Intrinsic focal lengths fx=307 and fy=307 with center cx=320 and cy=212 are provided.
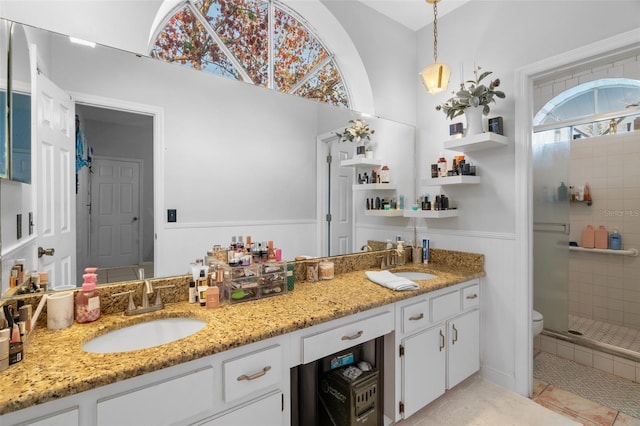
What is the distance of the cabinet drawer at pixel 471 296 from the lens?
2.14 metres

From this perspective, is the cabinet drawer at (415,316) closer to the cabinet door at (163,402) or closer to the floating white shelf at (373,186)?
the floating white shelf at (373,186)

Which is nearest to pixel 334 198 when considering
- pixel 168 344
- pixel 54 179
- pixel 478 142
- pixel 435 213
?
pixel 435 213

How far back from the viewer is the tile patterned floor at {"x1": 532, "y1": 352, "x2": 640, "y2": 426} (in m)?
1.90

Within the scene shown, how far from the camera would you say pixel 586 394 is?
83.7 inches

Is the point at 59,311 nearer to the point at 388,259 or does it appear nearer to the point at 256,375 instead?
the point at 256,375

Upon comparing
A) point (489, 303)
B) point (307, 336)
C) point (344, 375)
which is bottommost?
point (344, 375)

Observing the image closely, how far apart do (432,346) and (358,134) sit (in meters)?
1.54

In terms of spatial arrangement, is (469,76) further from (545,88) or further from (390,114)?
(545,88)

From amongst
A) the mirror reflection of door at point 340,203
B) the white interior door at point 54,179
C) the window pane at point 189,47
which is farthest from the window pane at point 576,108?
the white interior door at point 54,179

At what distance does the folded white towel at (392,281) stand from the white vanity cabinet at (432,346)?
3.3 inches

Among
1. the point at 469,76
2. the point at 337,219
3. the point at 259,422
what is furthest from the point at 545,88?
the point at 259,422

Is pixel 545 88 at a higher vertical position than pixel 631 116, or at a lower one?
higher

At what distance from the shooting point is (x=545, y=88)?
307cm

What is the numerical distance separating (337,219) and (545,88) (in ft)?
8.62
